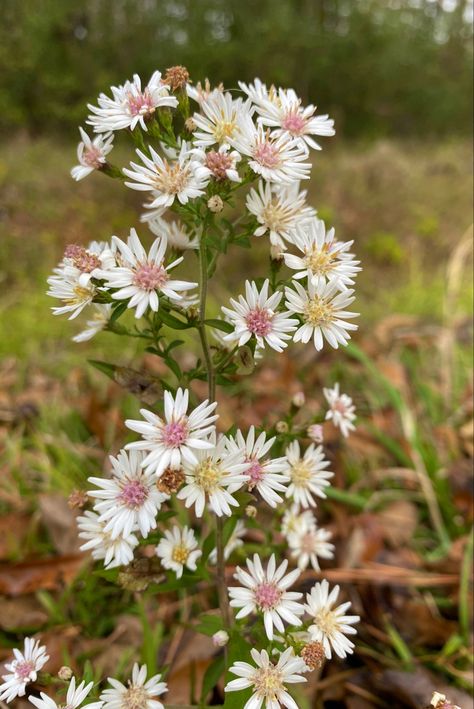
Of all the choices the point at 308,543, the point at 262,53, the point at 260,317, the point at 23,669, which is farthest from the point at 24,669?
the point at 262,53

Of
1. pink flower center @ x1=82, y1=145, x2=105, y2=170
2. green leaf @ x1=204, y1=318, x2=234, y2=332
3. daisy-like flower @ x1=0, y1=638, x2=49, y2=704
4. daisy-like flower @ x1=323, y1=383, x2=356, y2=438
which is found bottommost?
daisy-like flower @ x1=0, y1=638, x2=49, y2=704

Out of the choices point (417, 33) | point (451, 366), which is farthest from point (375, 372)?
point (417, 33)

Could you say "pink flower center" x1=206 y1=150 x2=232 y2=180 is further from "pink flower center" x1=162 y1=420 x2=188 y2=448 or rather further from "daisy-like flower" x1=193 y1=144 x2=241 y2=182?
"pink flower center" x1=162 y1=420 x2=188 y2=448

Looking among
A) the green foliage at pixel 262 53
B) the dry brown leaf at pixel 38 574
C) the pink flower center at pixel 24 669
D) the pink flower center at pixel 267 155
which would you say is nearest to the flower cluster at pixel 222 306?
the pink flower center at pixel 267 155

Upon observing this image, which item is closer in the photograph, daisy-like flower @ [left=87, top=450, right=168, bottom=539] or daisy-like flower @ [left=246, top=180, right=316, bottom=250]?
daisy-like flower @ [left=87, top=450, right=168, bottom=539]

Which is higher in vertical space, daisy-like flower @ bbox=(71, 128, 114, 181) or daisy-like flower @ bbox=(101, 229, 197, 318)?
daisy-like flower @ bbox=(71, 128, 114, 181)

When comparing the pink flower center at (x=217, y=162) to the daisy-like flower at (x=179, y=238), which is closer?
the pink flower center at (x=217, y=162)

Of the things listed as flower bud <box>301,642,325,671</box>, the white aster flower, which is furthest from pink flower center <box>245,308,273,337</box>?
the white aster flower

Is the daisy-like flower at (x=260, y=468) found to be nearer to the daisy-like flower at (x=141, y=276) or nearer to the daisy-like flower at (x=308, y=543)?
the daisy-like flower at (x=141, y=276)
